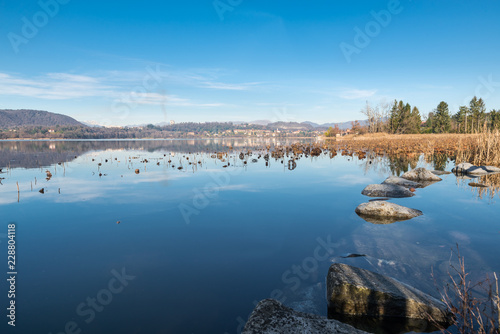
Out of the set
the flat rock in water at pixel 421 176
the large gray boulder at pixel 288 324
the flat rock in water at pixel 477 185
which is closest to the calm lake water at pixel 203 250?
the large gray boulder at pixel 288 324

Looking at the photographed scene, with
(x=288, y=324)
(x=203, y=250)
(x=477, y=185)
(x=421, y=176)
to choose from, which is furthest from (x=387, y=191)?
(x=288, y=324)

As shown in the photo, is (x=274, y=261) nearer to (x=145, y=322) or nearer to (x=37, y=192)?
(x=145, y=322)

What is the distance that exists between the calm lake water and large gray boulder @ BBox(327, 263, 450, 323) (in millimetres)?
518

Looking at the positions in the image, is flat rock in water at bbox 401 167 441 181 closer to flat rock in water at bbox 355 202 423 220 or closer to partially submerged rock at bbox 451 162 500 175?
partially submerged rock at bbox 451 162 500 175

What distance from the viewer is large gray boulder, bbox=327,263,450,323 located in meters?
5.05

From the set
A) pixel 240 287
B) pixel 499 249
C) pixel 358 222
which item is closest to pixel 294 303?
pixel 240 287

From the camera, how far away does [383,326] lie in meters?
4.97

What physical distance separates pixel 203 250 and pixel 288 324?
14.8 ft

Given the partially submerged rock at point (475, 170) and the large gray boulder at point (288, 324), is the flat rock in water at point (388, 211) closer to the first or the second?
the large gray boulder at point (288, 324)

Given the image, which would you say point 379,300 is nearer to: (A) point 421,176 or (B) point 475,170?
(A) point 421,176

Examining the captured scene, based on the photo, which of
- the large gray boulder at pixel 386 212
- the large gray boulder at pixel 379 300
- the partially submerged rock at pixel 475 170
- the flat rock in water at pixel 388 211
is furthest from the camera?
the partially submerged rock at pixel 475 170

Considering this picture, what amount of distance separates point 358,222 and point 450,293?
15.6 ft

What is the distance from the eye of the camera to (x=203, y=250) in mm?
8344

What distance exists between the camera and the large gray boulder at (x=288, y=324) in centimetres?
422
